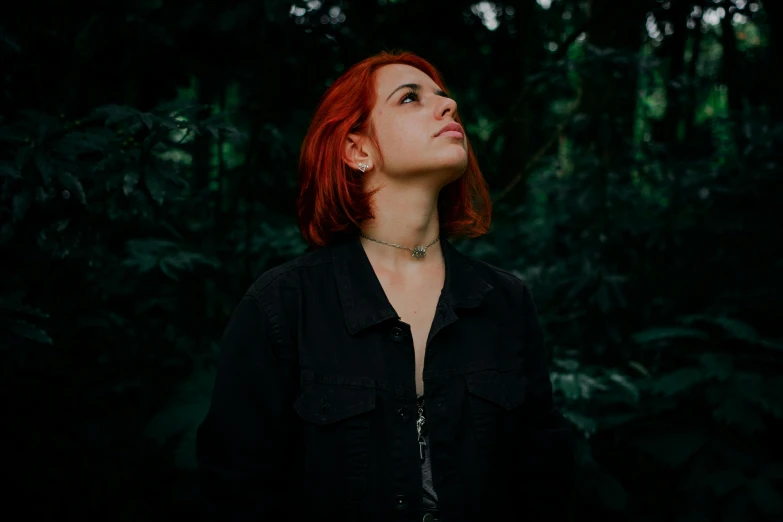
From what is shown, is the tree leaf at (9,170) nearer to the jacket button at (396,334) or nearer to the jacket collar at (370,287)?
the jacket collar at (370,287)

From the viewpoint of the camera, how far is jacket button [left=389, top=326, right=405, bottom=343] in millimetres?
1706

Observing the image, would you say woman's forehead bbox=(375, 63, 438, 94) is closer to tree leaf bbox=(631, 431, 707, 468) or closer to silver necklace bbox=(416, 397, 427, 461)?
silver necklace bbox=(416, 397, 427, 461)

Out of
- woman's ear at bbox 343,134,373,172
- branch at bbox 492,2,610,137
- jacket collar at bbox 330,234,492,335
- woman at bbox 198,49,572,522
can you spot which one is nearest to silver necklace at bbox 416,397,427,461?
woman at bbox 198,49,572,522

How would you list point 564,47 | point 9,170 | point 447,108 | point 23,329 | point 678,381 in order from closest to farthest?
point 447,108 → point 9,170 → point 23,329 → point 678,381 → point 564,47

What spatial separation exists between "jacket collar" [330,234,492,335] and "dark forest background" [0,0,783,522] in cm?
105

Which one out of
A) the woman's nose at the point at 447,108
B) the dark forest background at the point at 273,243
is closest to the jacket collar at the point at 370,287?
the woman's nose at the point at 447,108

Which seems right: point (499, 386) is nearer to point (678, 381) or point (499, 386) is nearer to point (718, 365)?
point (678, 381)

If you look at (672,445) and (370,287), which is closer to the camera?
(370,287)

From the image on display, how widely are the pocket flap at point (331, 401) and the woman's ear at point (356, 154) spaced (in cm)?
68

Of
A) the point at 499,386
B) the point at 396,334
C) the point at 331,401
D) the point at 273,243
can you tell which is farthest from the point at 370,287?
the point at 273,243

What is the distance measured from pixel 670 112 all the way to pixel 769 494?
368 centimetres

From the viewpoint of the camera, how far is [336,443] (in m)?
1.60

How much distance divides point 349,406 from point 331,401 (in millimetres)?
51

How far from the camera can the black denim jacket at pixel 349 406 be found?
1.60 metres
